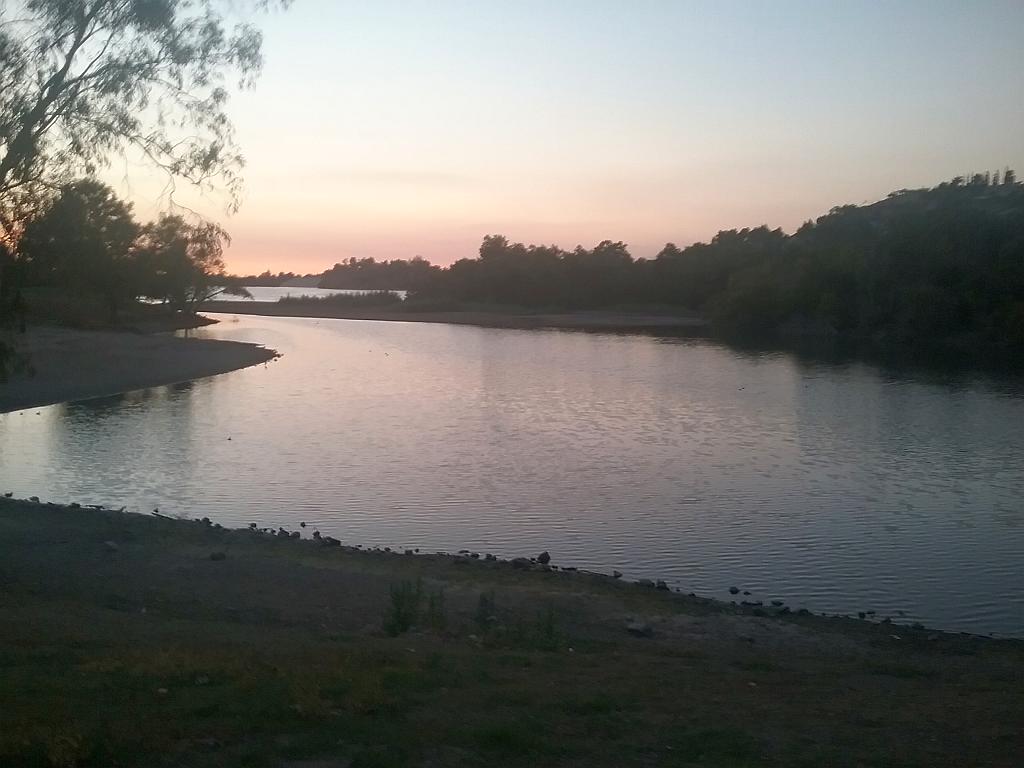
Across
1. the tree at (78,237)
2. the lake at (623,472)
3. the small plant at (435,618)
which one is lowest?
the lake at (623,472)

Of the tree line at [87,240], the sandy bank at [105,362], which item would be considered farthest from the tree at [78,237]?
the sandy bank at [105,362]

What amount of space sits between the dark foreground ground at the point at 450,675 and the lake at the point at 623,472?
2.52 m

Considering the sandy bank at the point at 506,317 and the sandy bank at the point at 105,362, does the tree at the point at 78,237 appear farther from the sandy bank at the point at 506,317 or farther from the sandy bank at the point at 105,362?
the sandy bank at the point at 506,317

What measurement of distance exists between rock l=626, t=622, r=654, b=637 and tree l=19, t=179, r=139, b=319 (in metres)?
7.78

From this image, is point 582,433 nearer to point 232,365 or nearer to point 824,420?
point 824,420

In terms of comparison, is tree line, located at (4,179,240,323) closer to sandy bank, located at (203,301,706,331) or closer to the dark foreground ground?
the dark foreground ground

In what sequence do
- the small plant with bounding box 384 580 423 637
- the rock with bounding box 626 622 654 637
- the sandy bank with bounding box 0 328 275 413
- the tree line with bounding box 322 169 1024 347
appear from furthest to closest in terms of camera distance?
the tree line with bounding box 322 169 1024 347, the sandy bank with bounding box 0 328 275 413, the rock with bounding box 626 622 654 637, the small plant with bounding box 384 580 423 637

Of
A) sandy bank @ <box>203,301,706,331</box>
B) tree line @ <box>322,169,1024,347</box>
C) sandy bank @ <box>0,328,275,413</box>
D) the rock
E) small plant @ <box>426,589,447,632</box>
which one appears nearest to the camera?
small plant @ <box>426,589,447,632</box>

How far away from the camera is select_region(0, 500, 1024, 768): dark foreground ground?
5164 mm

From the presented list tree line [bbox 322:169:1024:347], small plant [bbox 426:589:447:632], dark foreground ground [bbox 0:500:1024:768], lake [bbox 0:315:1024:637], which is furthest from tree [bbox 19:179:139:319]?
tree line [bbox 322:169:1024:347]

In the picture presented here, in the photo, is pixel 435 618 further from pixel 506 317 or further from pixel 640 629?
pixel 506 317

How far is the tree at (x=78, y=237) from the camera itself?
470 inches

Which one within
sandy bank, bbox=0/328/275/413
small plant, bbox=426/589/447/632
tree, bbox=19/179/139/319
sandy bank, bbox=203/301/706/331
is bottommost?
small plant, bbox=426/589/447/632

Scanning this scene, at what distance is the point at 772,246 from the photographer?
357 feet
